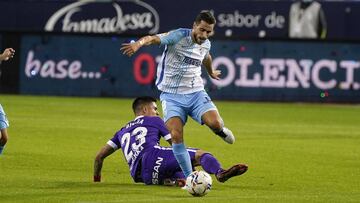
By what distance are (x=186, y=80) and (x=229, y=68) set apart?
1898cm

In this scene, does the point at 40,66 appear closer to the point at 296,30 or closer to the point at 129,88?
the point at 129,88

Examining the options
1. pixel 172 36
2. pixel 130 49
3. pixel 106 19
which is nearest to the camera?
pixel 130 49

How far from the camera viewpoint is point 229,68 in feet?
104

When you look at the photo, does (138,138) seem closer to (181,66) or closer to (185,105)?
(185,105)

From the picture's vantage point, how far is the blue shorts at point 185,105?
12453 millimetres

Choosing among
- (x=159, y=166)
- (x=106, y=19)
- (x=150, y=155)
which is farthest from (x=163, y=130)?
(x=106, y=19)

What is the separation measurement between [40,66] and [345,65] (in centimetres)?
861

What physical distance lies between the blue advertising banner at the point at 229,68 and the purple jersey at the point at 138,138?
59.9 ft

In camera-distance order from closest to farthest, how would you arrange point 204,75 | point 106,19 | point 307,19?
1. point 204,75
2. point 106,19
3. point 307,19

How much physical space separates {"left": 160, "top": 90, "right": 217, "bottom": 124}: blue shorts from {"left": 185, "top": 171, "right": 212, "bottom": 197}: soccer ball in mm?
1028

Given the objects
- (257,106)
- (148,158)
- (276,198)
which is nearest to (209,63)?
(148,158)

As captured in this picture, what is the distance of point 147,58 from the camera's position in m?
31.8

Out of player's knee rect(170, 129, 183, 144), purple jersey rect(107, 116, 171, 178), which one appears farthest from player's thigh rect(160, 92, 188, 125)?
purple jersey rect(107, 116, 171, 178)

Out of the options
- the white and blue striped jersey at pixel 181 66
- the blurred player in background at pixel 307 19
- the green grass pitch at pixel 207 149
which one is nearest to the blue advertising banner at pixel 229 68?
the green grass pitch at pixel 207 149
